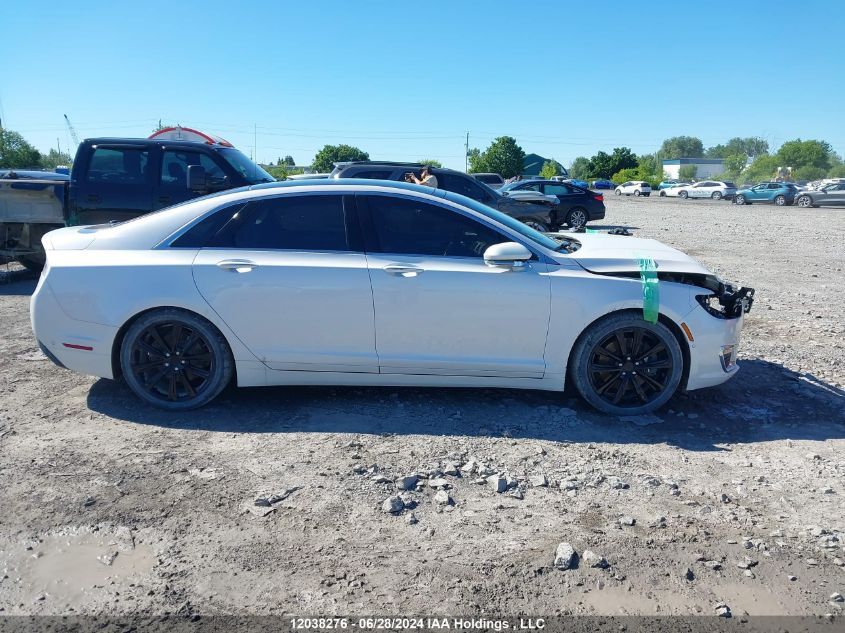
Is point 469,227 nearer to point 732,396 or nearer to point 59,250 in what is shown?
point 732,396

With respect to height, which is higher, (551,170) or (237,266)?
(551,170)

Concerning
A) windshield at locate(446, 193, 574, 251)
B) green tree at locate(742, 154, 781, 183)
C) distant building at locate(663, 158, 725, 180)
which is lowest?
windshield at locate(446, 193, 574, 251)

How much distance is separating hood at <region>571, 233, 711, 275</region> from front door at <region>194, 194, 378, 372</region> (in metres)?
1.60

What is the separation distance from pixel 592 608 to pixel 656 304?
7.81ft

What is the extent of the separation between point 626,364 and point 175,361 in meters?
3.19

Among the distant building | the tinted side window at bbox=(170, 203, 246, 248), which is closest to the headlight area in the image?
the tinted side window at bbox=(170, 203, 246, 248)

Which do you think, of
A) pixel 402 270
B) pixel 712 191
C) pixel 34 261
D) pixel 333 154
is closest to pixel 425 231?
pixel 402 270

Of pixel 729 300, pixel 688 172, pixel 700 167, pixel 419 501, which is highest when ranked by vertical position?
pixel 700 167

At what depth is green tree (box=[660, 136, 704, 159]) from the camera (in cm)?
16450

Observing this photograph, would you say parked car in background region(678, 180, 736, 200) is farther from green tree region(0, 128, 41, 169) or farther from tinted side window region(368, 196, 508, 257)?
green tree region(0, 128, 41, 169)

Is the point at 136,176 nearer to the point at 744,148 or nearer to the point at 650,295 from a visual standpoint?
the point at 650,295

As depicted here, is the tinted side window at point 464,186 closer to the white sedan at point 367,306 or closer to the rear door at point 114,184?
the rear door at point 114,184

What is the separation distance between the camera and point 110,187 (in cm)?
917

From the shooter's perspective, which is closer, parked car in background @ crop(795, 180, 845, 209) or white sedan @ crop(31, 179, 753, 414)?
white sedan @ crop(31, 179, 753, 414)
